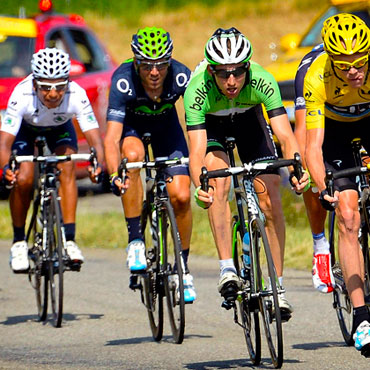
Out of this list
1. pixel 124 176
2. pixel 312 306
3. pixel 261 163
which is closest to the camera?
pixel 261 163

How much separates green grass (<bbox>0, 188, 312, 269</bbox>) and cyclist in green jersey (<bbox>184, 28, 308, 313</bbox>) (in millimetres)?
4696

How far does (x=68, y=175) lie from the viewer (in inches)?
439

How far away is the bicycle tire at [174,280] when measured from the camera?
30.0 feet

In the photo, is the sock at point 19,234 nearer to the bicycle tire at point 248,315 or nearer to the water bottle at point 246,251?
the bicycle tire at point 248,315

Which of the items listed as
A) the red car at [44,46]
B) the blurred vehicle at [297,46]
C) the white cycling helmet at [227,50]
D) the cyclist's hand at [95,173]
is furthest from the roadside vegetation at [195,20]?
the white cycling helmet at [227,50]

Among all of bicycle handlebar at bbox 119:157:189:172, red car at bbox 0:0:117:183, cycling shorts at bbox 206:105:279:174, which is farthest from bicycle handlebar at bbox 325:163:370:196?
A: red car at bbox 0:0:117:183

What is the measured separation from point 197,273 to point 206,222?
2744 millimetres

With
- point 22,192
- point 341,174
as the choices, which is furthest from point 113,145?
point 341,174

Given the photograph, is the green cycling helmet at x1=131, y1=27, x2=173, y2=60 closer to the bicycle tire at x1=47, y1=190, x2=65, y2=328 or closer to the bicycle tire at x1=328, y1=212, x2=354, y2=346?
the bicycle tire at x1=47, y1=190, x2=65, y2=328

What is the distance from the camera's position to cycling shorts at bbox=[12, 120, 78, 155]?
36.6ft

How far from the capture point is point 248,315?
27.6ft

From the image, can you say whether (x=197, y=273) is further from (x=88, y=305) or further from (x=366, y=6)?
(x=366, y=6)

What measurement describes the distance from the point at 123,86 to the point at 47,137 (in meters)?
1.38

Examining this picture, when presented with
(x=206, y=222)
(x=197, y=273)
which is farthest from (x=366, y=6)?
(x=197, y=273)
